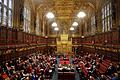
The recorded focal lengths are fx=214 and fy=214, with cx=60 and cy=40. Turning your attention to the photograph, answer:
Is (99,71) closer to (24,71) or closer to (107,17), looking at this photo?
(24,71)

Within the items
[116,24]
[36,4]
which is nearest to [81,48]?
[36,4]

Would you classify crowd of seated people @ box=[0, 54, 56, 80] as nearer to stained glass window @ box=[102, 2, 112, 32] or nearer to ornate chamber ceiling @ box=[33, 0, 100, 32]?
stained glass window @ box=[102, 2, 112, 32]

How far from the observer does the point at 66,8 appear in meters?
38.4

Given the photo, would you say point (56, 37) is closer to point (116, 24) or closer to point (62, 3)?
point (62, 3)

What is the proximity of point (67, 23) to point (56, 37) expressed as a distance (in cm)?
539

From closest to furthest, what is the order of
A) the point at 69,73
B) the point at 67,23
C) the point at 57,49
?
1. the point at 69,73
2. the point at 57,49
3. the point at 67,23

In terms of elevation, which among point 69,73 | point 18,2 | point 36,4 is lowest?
point 69,73

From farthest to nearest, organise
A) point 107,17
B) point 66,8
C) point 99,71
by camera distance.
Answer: point 66,8 < point 107,17 < point 99,71

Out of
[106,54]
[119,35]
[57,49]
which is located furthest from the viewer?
[57,49]

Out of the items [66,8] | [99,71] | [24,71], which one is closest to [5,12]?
[24,71]

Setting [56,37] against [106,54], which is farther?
[56,37]

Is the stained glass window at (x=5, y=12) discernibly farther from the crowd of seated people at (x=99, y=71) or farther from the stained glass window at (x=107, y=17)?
the stained glass window at (x=107, y=17)

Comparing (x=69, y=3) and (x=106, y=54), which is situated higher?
(x=69, y=3)

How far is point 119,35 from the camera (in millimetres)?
16234
